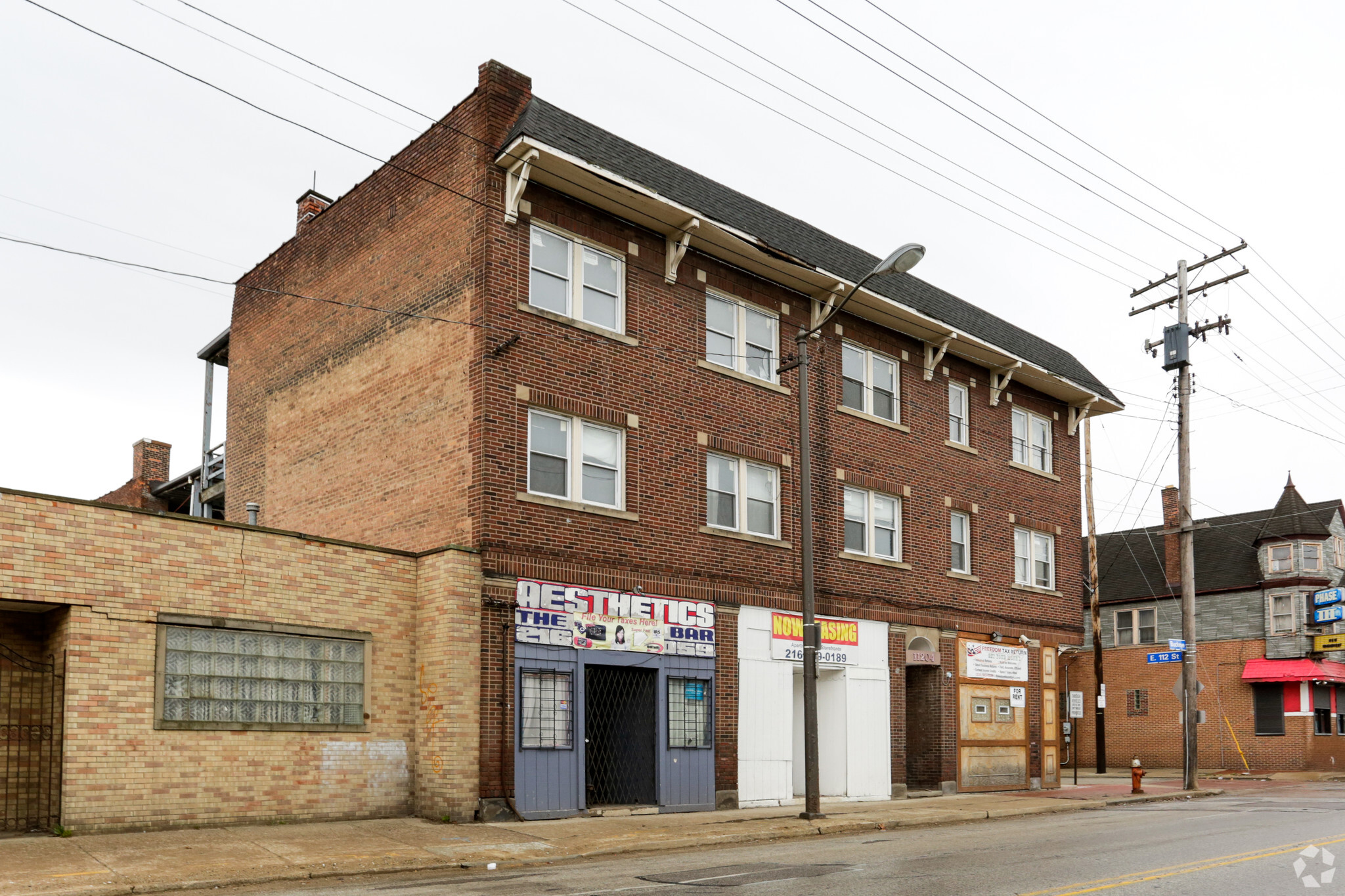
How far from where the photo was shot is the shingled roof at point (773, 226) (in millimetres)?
19094

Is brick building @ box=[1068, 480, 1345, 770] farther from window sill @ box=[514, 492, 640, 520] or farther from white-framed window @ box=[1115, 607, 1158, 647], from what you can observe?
window sill @ box=[514, 492, 640, 520]

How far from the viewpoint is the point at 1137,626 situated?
46.7 metres

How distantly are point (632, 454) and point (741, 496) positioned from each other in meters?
2.93

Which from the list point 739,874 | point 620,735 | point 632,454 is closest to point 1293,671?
point 620,735

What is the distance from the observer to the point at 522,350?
1834 cm

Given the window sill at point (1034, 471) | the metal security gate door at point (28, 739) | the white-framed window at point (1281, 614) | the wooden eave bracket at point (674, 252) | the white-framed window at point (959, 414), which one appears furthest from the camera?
the white-framed window at point (1281, 614)

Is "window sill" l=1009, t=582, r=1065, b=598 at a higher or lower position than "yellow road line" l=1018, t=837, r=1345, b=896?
higher

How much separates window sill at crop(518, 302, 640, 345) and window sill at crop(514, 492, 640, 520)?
9.35ft

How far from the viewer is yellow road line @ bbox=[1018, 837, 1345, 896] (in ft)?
35.0

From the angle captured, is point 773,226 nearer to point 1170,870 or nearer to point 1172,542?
point 1170,870

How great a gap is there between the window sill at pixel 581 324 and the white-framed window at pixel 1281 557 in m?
32.5

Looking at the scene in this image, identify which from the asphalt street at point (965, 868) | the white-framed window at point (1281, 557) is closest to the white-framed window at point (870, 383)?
the asphalt street at point (965, 868)

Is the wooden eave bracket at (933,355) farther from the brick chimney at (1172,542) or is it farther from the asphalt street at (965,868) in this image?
the brick chimney at (1172,542)

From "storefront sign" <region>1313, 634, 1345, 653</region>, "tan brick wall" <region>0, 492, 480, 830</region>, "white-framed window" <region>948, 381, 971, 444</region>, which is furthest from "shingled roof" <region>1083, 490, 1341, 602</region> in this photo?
"tan brick wall" <region>0, 492, 480, 830</region>
